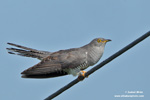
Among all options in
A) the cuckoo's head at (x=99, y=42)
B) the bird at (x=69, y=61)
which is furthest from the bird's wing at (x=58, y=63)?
the cuckoo's head at (x=99, y=42)

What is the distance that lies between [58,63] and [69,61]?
10.3 inches

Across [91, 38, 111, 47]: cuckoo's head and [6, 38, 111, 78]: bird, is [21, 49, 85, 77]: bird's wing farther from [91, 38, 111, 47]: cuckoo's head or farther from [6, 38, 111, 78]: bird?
[91, 38, 111, 47]: cuckoo's head

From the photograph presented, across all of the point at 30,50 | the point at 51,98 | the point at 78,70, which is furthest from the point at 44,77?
the point at 51,98

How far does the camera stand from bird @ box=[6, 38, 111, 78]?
7415mm

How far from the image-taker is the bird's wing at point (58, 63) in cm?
745

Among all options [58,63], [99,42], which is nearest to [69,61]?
[58,63]

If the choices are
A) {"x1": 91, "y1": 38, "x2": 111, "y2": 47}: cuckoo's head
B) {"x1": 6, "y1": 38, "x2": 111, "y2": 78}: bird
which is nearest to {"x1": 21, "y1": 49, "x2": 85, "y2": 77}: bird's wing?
{"x1": 6, "y1": 38, "x2": 111, "y2": 78}: bird

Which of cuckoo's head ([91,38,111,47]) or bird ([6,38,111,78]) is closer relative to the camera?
bird ([6,38,111,78])

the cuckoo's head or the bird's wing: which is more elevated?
the cuckoo's head

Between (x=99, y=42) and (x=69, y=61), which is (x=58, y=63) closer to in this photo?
(x=69, y=61)

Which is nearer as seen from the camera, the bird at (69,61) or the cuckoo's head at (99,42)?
the bird at (69,61)

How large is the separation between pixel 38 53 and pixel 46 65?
3.51 ft

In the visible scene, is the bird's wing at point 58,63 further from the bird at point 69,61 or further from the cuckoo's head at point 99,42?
the cuckoo's head at point 99,42

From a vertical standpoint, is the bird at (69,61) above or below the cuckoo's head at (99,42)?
below
